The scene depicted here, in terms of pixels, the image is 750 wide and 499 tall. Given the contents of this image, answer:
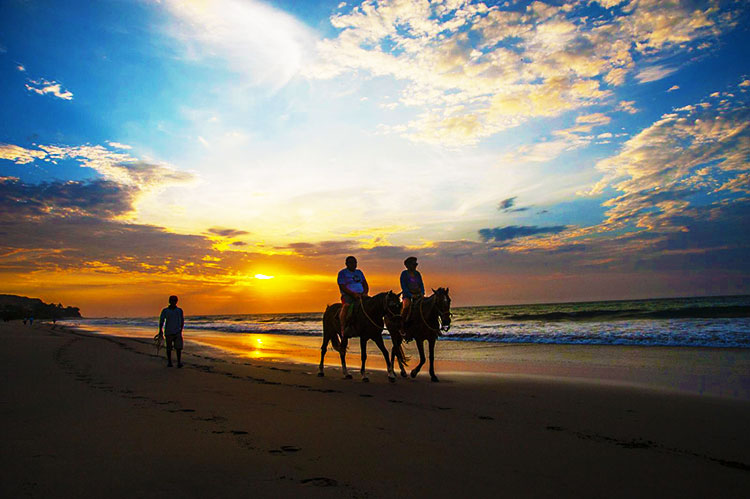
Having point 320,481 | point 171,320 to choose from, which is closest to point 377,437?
point 320,481

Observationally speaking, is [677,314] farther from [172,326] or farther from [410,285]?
[172,326]

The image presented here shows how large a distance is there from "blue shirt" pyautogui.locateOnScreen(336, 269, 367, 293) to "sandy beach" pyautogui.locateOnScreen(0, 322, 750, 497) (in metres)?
2.35

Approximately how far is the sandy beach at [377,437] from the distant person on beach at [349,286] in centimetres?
188

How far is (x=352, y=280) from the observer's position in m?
10.7

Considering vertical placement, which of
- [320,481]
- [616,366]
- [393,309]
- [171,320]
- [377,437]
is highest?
[393,309]

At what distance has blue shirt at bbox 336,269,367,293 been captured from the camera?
1059cm

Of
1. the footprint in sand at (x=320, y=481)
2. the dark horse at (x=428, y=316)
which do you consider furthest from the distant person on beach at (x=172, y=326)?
the footprint in sand at (x=320, y=481)

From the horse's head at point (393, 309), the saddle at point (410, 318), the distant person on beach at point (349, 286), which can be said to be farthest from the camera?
the distant person on beach at point (349, 286)

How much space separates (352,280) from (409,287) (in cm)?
151

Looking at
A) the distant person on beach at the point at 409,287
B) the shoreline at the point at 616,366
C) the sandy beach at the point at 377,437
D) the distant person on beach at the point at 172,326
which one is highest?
the distant person on beach at the point at 409,287

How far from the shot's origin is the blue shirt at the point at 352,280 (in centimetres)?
1059

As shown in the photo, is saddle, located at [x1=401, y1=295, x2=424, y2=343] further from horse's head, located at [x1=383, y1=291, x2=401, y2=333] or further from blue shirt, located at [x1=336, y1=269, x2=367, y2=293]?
blue shirt, located at [x1=336, y1=269, x2=367, y2=293]

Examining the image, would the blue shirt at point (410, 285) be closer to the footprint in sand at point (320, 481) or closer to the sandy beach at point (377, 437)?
the sandy beach at point (377, 437)

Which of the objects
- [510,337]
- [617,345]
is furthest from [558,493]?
[510,337]
